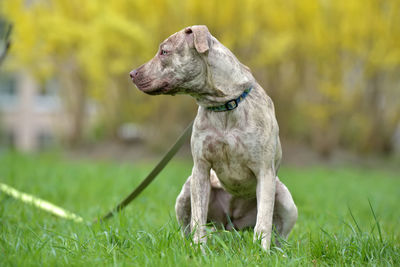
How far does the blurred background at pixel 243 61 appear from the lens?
11430 mm

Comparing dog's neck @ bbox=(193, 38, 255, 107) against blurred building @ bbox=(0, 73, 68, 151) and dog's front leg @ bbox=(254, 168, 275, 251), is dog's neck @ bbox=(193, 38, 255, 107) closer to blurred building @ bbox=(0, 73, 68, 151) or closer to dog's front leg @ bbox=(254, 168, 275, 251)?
dog's front leg @ bbox=(254, 168, 275, 251)

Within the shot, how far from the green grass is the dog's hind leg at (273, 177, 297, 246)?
0.14 metres

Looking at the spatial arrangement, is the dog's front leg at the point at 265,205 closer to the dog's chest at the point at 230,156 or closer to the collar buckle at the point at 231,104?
the dog's chest at the point at 230,156

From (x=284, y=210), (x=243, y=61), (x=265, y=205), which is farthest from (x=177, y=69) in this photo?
A: (x=243, y=61)

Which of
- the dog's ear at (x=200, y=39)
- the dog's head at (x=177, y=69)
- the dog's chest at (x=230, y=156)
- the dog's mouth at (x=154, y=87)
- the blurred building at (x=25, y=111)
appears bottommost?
the blurred building at (x=25, y=111)

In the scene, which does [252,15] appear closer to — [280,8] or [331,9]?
[280,8]

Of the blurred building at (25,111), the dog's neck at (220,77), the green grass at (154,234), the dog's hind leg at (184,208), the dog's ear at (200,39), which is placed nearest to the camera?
the green grass at (154,234)

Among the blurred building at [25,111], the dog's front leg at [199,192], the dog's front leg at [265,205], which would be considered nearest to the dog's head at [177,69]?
the dog's front leg at [199,192]

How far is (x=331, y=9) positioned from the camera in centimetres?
1173

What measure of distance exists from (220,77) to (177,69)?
25 cm

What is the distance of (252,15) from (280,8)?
0.74 meters

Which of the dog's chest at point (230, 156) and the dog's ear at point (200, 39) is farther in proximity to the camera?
the dog's chest at point (230, 156)

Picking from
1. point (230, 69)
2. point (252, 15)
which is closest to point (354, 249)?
point (230, 69)

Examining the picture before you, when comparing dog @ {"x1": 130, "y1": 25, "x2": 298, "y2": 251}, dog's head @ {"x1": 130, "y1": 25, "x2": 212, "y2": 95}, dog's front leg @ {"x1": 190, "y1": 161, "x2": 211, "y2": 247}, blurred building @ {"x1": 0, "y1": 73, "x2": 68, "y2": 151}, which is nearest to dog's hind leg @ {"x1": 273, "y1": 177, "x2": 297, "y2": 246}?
dog @ {"x1": 130, "y1": 25, "x2": 298, "y2": 251}
